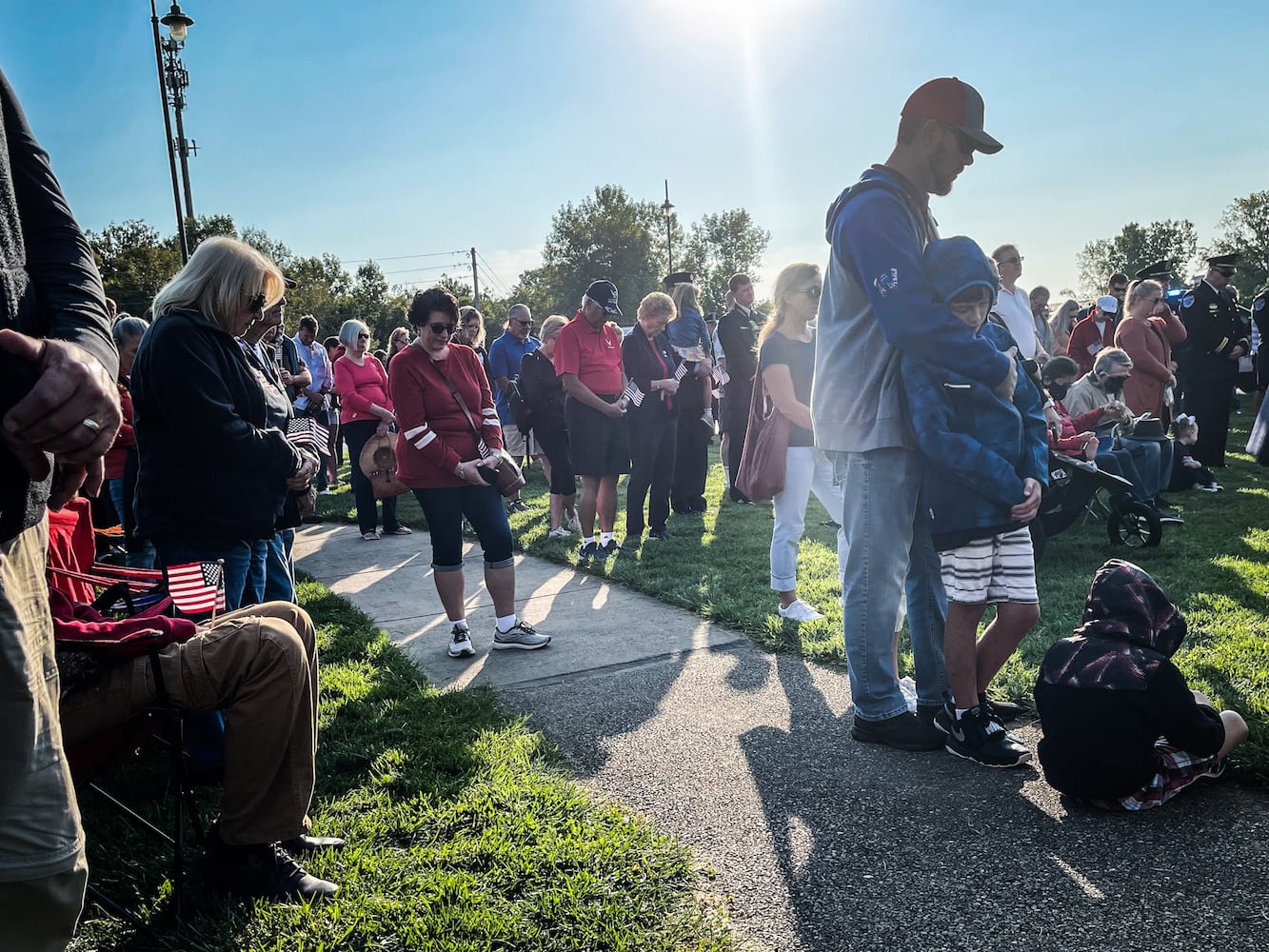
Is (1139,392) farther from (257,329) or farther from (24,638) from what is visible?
(24,638)

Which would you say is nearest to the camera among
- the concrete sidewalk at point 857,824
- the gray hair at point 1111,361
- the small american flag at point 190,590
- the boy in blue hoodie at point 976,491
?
the concrete sidewalk at point 857,824

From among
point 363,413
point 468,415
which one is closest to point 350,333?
point 363,413

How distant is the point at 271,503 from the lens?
3.73m

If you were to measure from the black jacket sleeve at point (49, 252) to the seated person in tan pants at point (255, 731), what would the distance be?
1202mm

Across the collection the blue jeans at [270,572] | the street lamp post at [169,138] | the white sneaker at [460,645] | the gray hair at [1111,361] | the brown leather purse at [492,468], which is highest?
the street lamp post at [169,138]

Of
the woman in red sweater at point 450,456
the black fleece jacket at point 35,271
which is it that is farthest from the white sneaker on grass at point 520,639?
the black fleece jacket at point 35,271

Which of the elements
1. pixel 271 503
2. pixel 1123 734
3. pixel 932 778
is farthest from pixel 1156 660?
pixel 271 503

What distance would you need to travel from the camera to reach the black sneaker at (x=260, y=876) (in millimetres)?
2633

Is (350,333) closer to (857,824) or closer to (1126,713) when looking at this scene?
(857,824)

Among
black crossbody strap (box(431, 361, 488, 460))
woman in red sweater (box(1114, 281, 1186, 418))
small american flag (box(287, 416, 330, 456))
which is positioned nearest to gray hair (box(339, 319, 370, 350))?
black crossbody strap (box(431, 361, 488, 460))

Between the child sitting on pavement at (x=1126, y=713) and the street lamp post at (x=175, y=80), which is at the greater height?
the street lamp post at (x=175, y=80)

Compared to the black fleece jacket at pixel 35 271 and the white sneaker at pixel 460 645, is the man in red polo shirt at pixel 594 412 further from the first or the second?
the black fleece jacket at pixel 35 271

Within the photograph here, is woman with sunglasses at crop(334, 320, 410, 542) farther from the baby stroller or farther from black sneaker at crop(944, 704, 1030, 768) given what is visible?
black sneaker at crop(944, 704, 1030, 768)

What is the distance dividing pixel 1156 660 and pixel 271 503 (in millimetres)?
3316
